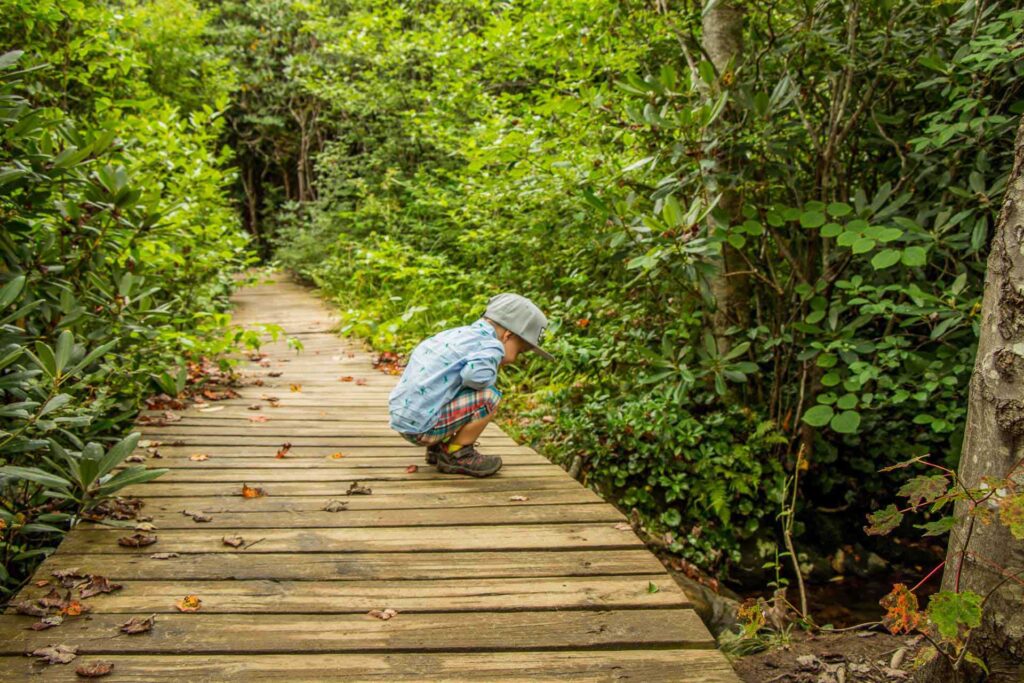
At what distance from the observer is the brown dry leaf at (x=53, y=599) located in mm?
2162

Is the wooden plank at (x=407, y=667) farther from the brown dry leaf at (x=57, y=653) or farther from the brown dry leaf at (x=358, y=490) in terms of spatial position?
the brown dry leaf at (x=358, y=490)

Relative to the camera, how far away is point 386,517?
3.03 meters

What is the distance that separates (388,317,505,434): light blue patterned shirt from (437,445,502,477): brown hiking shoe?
0.77 ft

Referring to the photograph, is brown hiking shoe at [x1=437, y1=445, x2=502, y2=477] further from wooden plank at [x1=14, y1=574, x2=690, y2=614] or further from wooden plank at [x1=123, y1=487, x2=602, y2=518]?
wooden plank at [x1=14, y1=574, x2=690, y2=614]

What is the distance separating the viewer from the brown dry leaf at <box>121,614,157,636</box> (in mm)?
2049

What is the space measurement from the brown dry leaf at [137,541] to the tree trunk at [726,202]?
3150 mm

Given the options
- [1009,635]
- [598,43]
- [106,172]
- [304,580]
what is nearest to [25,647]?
[304,580]

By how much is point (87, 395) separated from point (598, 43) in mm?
4021

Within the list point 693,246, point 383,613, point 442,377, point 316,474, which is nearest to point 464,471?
point 442,377

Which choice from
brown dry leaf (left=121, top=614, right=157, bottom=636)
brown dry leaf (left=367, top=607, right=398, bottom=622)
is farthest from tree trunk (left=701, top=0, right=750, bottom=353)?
brown dry leaf (left=121, top=614, right=157, bottom=636)

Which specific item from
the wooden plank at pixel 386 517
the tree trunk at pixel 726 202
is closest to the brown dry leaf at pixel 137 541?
A: the wooden plank at pixel 386 517

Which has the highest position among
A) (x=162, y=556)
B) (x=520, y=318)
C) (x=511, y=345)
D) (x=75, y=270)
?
(x=75, y=270)

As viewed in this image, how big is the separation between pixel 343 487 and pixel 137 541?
98 centimetres

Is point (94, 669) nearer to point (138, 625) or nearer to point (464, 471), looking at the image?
point (138, 625)
